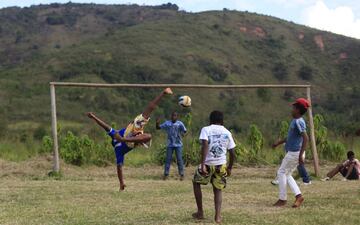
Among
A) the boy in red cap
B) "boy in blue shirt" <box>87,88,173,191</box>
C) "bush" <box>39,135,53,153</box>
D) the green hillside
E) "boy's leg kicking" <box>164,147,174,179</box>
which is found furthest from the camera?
the green hillside

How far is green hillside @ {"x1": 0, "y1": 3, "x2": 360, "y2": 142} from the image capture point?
44.2 meters

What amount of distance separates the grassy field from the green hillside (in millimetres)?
14466

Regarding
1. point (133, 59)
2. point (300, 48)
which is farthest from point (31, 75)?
point (300, 48)

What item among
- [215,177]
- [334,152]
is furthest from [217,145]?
[334,152]

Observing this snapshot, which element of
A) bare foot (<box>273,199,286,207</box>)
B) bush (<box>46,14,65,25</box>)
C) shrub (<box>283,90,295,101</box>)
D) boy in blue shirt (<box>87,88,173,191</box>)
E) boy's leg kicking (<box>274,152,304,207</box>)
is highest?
bush (<box>46,14,65,25</box>)

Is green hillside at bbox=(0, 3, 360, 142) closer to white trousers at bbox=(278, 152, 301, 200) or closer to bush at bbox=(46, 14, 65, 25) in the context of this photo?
bush at bbox=(46, 14, 65, 25)

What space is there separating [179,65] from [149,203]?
50.9m

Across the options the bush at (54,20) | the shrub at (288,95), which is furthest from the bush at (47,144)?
the bush at (54,20)

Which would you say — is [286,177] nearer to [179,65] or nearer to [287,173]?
[287,173]

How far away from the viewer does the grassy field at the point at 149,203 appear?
26.7 feet

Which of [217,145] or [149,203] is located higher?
[217,145]

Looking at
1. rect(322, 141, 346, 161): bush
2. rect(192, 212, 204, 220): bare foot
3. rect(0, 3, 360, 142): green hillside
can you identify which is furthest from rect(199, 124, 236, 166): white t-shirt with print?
rect(0, 3, 360, 142): green hillside

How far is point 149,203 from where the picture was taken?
983 centimetres

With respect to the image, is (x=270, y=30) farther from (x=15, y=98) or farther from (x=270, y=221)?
(x=270, y=221)
